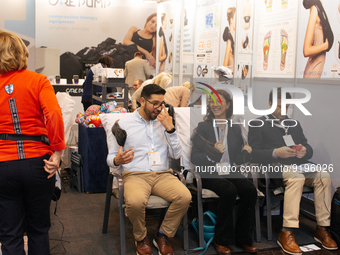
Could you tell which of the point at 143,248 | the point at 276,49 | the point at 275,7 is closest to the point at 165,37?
the point at 275,7

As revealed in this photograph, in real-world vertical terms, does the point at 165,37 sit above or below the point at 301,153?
above

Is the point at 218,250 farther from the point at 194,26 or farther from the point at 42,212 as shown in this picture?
the point at 194,26

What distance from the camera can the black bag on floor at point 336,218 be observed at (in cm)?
288

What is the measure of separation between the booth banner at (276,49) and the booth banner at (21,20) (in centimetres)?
574

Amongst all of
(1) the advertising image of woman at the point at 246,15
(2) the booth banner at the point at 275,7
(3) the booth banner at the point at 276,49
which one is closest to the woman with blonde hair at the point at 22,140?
(3) the booth banner at the point at 276,49

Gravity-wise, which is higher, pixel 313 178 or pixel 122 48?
pixel 122 48

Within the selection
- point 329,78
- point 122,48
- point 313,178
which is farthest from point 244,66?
point 122,48

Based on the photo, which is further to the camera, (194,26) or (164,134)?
(194,26)

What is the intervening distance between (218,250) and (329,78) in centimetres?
182

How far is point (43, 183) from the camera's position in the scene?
6.09 feet

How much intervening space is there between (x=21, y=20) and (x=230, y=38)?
577 centimetres

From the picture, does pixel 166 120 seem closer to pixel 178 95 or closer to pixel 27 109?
pixel 27 109

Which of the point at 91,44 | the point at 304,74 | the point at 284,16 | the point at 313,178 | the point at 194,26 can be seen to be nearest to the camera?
the point at 313,178

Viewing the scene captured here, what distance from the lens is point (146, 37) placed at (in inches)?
411
